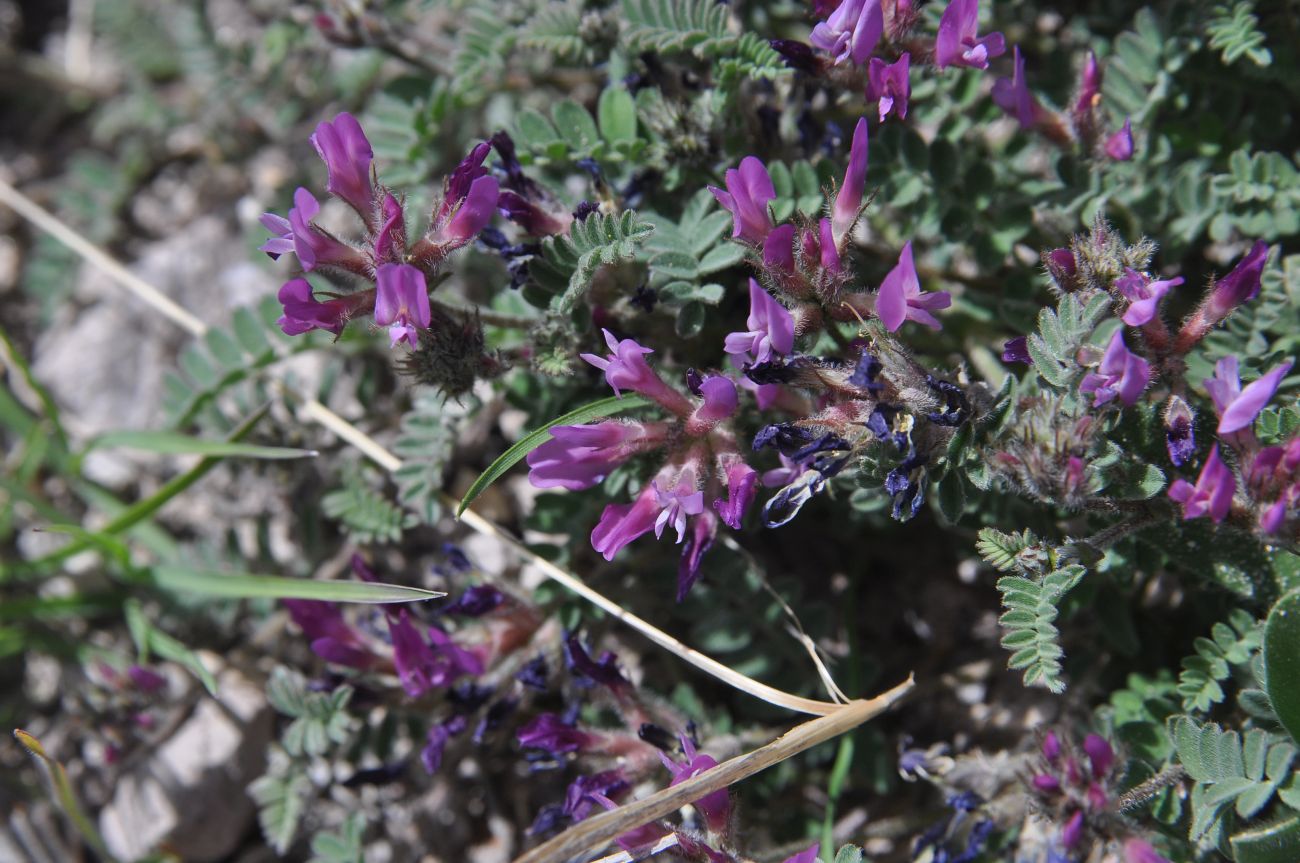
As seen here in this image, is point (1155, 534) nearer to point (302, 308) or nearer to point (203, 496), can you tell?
point (302, 308)

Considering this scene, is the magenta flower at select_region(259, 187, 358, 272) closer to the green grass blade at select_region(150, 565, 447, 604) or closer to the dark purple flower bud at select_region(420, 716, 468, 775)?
the green grass blade at select_region(150, 565, 447, 604)

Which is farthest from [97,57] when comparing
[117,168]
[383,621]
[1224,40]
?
[1224,40]

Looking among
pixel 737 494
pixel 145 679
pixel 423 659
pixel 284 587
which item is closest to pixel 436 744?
pixel 423 659

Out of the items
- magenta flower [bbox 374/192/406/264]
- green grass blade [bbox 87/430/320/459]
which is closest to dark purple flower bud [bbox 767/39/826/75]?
magenta flower [bbox 374/192/406/264]

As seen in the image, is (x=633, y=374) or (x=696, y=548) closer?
(x=633, y=374)

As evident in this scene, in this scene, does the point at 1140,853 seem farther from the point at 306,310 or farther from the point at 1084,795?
the point at 306,310

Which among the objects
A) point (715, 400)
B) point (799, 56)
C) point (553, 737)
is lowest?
point (553, 737)
